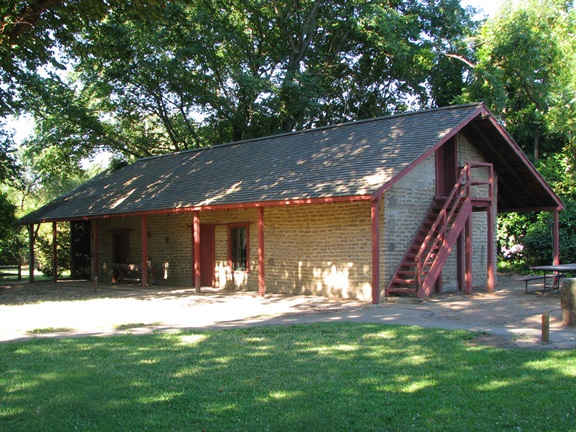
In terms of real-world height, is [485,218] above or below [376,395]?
above

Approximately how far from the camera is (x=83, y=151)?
3347 centimetres

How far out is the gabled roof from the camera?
611 inches

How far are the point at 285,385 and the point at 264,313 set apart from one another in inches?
264

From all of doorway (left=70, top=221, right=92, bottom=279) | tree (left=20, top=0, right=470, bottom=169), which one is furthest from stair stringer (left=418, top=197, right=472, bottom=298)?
doorway (left=70, top=221, right=92, bottom=279)

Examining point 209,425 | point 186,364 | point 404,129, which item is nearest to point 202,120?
point 404,129

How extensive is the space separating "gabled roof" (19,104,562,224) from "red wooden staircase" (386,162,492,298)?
1702 millimetres

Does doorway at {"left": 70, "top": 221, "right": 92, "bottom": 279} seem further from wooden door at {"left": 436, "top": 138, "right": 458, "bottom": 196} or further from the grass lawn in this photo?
the grass lawn

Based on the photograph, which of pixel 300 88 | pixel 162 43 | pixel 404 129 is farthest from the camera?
pixel 300 88

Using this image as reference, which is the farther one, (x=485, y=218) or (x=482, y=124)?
(x=485, y=218)

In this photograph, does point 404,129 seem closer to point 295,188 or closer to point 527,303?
point 295,188

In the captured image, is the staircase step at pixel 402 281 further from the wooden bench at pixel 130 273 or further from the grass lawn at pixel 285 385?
the wooden bench at pixel 130 273

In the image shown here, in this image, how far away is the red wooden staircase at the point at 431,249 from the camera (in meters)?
14.9

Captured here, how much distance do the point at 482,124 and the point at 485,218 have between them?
365 cm

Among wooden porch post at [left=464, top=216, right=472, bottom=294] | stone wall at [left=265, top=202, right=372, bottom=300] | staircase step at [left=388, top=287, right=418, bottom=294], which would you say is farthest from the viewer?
wooden porch post at [left=464, top=216, right=472, bottom=294]
